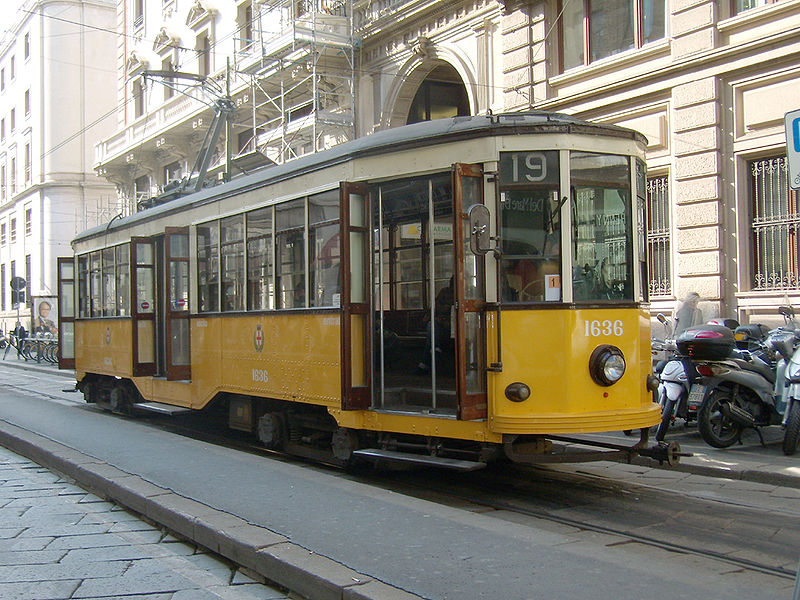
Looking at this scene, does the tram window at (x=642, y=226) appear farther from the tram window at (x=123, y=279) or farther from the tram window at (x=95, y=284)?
the tram window at (x=95, y=284)

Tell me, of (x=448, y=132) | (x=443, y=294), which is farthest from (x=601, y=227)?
(x=443, y=294)

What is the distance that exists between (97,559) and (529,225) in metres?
3.97

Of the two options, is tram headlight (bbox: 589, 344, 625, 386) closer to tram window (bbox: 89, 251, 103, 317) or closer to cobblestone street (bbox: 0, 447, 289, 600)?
cobblestone street (bbox: 0, 447, 289, 600)

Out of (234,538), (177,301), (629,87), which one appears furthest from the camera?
(629,87)

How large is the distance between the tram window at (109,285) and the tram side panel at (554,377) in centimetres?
835

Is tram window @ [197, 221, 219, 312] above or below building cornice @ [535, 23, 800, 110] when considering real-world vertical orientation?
below

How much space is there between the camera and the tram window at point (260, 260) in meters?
8.77

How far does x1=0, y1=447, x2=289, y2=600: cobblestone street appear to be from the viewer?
15.6 ft

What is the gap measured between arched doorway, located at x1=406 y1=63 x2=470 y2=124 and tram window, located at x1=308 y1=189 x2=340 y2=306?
11.5 meters

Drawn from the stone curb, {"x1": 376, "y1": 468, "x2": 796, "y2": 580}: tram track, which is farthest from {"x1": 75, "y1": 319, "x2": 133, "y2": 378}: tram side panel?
{"x1": 376, "y1": 468, "x2": 796, "y2": 580}: tram track

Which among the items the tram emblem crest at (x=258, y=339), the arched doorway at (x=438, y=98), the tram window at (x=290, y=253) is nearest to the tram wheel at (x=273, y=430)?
the tram emblem crest at (x=258, y=339)

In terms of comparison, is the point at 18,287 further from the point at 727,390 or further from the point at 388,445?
the point at 727,390

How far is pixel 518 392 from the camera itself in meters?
6.55

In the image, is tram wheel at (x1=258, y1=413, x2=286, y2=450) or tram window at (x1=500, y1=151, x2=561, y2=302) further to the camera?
tram wheel at (x1=258, y1=413, x2=286, y2=450)
